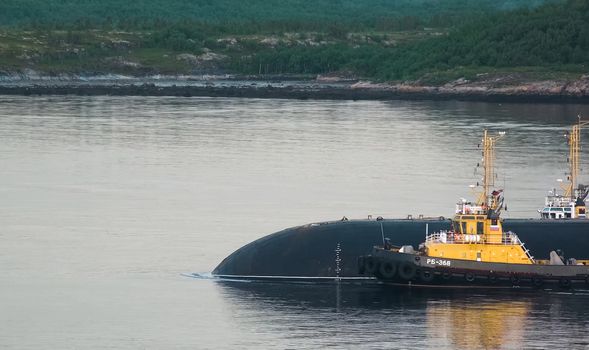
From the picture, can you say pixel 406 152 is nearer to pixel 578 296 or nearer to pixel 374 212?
pixel 374 212

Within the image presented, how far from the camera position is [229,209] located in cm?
8075

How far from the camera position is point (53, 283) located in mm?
60438

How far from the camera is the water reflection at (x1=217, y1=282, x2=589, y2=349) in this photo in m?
51.0

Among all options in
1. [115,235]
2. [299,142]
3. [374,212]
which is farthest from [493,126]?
[115,235]

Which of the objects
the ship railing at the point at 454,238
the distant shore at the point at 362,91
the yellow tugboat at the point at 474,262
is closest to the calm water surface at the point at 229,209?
the yellow tugboat at the point at 474,262

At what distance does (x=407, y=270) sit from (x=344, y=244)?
2914 mm

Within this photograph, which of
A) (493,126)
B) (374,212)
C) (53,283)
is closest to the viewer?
(53,283)

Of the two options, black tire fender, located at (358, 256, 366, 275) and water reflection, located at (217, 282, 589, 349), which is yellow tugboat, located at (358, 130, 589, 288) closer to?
black tire fender, located at (358, 256, 366, 275)

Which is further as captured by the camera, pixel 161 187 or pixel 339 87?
pixel 339 87

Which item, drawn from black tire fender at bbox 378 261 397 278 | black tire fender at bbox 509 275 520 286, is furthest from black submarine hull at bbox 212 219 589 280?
black tire fender at bbox 509 275 520 286

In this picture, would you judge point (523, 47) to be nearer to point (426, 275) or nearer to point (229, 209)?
point (229, 209)

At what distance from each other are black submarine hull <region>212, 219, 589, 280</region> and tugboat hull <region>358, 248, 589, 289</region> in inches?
59.5

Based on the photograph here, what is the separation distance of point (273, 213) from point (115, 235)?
10.2 metres

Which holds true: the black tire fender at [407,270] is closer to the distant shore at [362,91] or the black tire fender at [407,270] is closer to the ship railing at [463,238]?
the ship railing at [463,238]
